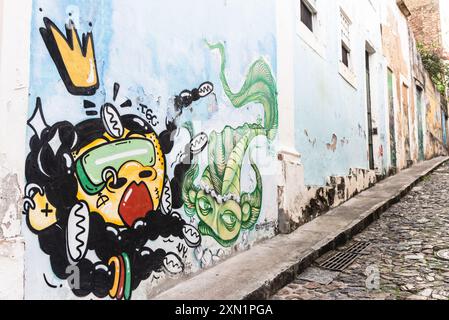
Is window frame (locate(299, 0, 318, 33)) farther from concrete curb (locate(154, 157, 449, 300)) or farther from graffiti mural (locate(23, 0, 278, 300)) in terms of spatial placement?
concrete curb (locate(154, 157, 449, 300))

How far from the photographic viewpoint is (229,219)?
4.11 m

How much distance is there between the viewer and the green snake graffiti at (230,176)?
3.72m

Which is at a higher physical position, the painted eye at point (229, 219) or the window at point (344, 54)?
the window at point (344, 54)

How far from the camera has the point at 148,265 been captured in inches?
120

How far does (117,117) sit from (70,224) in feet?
2.80

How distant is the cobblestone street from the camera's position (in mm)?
3451

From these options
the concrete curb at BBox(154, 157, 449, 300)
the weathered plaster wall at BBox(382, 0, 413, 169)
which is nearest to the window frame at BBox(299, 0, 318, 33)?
the concrete curb at BBox(154, 157, 449, 300)

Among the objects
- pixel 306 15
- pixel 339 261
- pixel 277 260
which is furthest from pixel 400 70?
pixel 277 260

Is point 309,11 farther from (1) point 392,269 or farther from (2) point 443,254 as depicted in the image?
(1) point 392,269

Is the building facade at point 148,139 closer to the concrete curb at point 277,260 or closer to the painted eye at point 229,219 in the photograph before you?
the painted eye at point 229,219

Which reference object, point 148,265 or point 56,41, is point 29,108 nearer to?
point 56,41

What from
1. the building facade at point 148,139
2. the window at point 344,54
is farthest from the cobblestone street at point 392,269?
the window at point 344,54

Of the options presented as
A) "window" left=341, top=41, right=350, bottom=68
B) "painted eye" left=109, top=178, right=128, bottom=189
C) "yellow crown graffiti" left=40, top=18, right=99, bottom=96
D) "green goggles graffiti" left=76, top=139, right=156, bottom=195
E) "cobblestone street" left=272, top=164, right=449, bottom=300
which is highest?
"window" left=341, top=41, right=350, bottom=68
